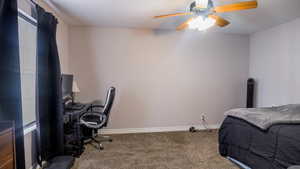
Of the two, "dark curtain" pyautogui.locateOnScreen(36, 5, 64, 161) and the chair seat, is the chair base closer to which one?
the chair seat

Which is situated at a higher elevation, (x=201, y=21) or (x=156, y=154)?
(x=201, y=21)

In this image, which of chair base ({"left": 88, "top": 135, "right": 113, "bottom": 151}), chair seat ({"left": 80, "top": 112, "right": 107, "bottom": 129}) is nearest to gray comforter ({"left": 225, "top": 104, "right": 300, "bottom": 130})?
chair seat ({"left": 80, "top": 112, "right": 107, "bottom": 129})

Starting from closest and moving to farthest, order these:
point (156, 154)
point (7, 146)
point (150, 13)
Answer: point (7, 146) → point (156, 154) → point (150, 13)

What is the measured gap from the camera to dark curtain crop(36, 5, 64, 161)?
7.59ft

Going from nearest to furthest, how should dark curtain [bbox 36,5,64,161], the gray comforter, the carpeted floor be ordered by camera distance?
1. the gray comforter
2. dark curtain [bbox 36,5,64,161]
3. the carpeted floor

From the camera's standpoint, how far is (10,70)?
1682mm

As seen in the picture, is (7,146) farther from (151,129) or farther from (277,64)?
(277,64)

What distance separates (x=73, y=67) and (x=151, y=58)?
66.4 inches

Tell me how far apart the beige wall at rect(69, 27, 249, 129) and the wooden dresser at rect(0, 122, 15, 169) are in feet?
8.10

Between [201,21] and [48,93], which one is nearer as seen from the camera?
Answer: [201,21]

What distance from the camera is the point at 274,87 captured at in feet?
12.0

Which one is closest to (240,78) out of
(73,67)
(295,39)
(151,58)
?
(295,39)

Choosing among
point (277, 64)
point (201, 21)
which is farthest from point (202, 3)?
point (277, 64)

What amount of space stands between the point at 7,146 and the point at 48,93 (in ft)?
4.27
